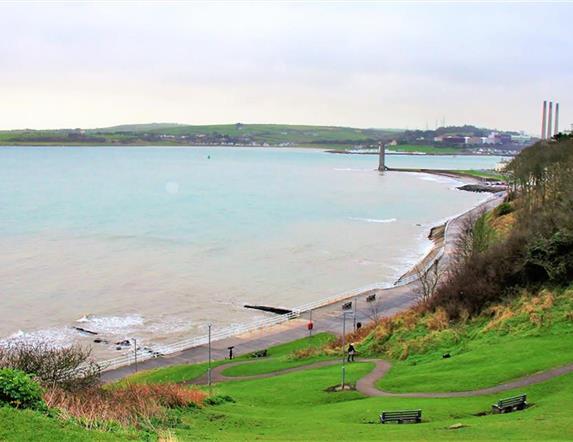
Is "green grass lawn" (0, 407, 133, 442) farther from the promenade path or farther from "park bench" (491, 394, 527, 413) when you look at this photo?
the promenade path

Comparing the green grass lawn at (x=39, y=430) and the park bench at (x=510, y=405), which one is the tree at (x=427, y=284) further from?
the green grass lawn at (x=39, y=430)

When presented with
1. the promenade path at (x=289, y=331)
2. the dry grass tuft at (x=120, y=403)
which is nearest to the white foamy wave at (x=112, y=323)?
the promenade path at (x=289, y=331)

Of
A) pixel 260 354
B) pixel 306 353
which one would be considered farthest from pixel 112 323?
pixel 306 353

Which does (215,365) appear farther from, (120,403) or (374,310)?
(374,310)

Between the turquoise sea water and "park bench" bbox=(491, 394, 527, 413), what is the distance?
2548 centimetres

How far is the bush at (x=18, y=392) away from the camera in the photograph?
13.3m

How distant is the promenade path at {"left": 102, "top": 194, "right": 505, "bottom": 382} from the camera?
33156 mm

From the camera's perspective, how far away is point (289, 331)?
128ft

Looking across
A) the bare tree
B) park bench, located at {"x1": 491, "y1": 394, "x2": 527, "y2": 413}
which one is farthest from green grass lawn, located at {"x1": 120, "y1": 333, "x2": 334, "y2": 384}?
park bench, located at {"x1": 491, "y1": 394, "x2": 527, "y2": 413}

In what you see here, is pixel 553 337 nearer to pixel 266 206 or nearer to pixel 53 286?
pixel 53 286

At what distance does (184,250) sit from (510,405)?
5331cm

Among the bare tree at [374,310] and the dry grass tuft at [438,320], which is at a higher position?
the dry grass tuft at [438,320]

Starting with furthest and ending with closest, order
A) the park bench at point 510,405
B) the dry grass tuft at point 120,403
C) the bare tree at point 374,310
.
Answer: the bare tree at point 374,310, the park bench at point 510,405, the dry grass tuft at point 120,403

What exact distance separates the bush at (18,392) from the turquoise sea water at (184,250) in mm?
24881
